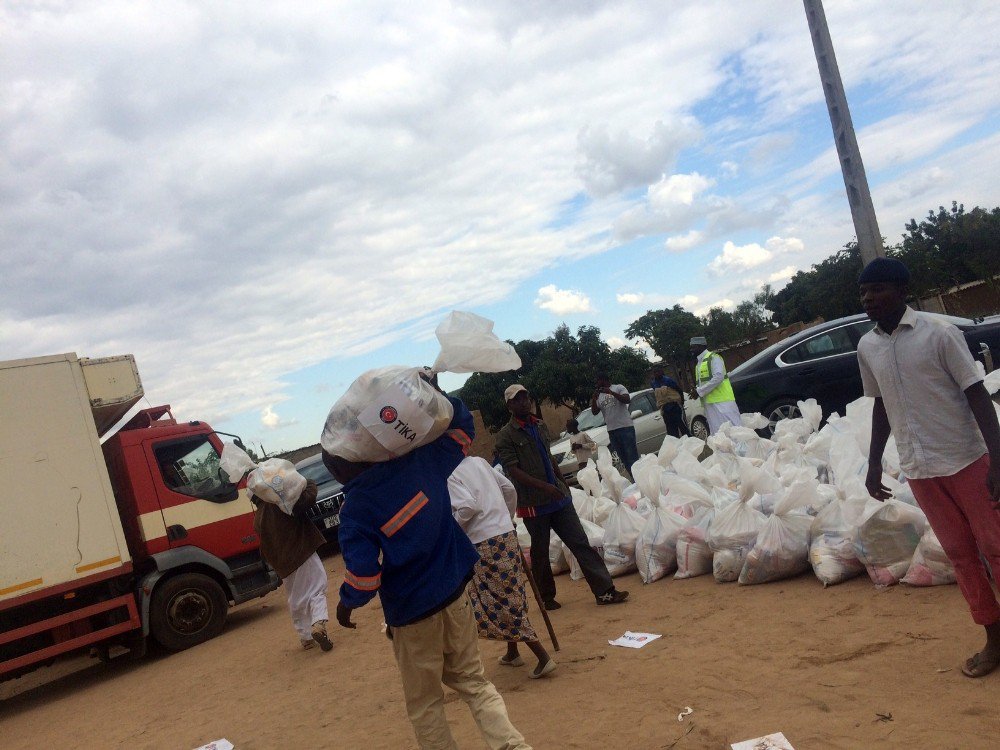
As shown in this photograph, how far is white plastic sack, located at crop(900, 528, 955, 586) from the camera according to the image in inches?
163

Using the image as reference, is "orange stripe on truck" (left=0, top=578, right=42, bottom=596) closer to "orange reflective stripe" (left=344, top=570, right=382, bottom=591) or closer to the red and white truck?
the red and white truck

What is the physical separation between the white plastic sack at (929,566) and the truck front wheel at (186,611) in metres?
6.56

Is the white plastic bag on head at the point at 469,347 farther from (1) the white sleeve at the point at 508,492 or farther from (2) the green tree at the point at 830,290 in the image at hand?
(2) the green tree at the point at 830,290

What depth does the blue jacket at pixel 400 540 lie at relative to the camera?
2.73 meters

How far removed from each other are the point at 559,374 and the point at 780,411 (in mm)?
13939

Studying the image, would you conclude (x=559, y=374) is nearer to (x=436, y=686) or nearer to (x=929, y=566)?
(x=929, y=566)

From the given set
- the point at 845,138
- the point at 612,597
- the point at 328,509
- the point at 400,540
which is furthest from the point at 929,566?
the point at 328,509

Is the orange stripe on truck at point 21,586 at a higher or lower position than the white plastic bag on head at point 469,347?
lower

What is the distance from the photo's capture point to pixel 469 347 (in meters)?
3.19

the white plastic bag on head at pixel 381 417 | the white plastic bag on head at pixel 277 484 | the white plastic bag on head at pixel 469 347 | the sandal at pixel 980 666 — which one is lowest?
the sandal at pixel 980 666

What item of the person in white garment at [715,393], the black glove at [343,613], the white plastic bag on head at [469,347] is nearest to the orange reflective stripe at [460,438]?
the white plastic bag on head at [469,347]

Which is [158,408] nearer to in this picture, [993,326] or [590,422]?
[590,422]

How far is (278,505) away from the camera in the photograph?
20.9ft

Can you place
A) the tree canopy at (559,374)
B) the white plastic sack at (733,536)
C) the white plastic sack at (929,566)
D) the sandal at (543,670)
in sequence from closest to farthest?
the white plastic sack at (929,566) < the sandal at (543,670) < the white plastic sack at (733,536) < the tree canopy at (559,374)
